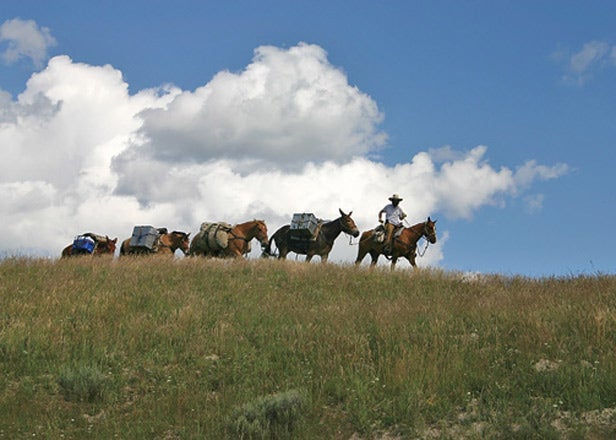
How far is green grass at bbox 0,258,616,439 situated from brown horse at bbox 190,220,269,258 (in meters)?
9.96

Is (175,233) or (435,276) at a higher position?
(175,233)

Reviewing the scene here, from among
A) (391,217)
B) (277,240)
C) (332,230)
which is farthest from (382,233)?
(277,240)

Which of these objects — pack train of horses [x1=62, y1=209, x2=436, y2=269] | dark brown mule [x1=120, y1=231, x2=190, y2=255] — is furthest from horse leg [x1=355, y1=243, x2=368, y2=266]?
dark brown mule [x1=120, y1=231, x2=190, y2=255]

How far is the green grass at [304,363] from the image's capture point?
759 cm

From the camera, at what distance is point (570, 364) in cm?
873

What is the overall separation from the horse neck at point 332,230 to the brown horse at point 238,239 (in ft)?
7.92

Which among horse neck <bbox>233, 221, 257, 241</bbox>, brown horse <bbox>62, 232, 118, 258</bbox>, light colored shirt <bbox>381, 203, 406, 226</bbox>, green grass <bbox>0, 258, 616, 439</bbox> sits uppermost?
light colored shirt <bbox>381, 203, 406, 226</bbox>

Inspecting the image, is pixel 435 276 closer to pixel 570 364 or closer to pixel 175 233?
pixel 570 364

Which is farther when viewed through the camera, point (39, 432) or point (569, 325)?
point (569, 325)

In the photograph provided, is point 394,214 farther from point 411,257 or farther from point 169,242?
point 169,242

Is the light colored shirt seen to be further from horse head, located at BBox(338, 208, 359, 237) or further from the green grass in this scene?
the green grass

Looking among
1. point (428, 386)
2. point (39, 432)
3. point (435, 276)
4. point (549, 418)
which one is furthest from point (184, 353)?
point (435, 276)

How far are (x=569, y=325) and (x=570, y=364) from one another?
1571 millimetres

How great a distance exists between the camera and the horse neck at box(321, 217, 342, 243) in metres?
25.1
